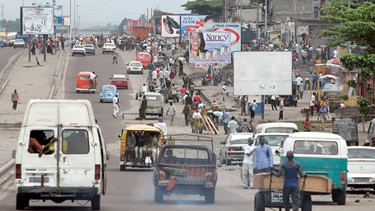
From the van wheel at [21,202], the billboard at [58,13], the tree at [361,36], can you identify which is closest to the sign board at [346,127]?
the tree at [361,36]

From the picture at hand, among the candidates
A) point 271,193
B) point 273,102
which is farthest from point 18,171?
point 273,102

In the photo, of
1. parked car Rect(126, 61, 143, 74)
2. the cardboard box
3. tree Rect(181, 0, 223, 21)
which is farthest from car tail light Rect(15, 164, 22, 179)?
tree Rect(181, 0, 223, 21)

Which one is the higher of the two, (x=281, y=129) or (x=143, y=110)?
(x=281, y=129)

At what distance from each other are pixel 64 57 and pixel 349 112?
6019 cm

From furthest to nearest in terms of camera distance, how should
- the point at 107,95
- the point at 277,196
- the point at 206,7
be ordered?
the point at 206,7 < the point at 107,95 < the point at 277,196

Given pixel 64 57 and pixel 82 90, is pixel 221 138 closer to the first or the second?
pixel 82 90

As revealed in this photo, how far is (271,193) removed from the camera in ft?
71.4

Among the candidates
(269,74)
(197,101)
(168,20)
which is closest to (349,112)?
(269,74)

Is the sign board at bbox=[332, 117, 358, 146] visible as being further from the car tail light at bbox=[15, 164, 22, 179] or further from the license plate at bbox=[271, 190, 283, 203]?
the car tail light at bbox=[15, 164, 22, 179]

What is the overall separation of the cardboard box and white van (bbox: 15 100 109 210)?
11.2ft

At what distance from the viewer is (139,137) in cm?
3581

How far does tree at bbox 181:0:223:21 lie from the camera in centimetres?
17250

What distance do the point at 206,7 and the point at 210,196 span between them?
149m

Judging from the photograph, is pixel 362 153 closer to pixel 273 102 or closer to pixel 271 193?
pixel 271 193
